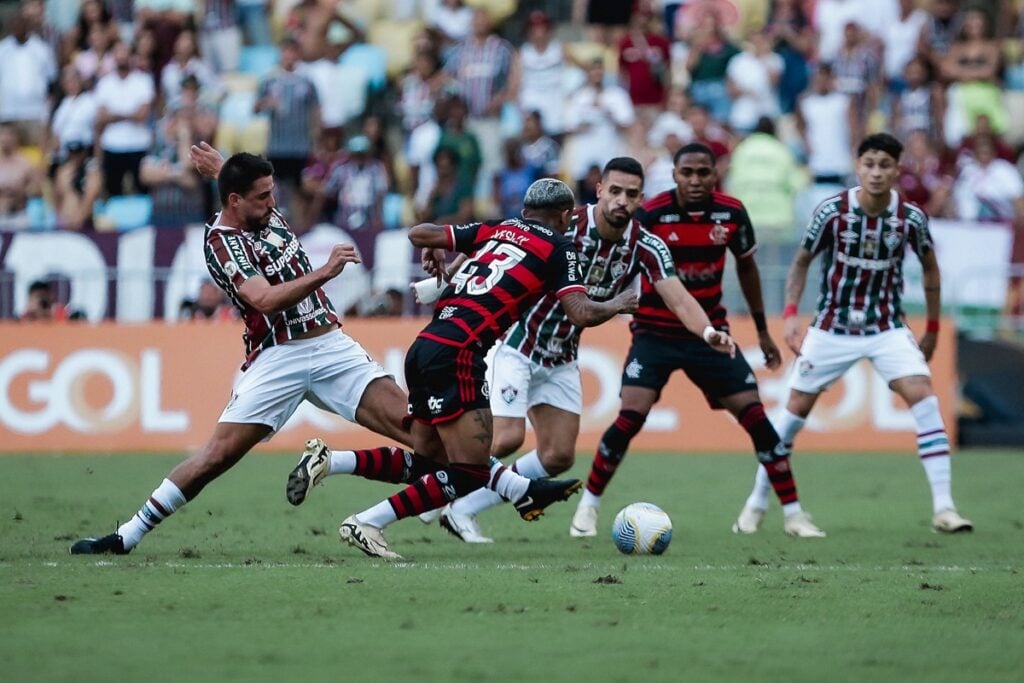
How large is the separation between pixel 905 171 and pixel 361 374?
11.4 m

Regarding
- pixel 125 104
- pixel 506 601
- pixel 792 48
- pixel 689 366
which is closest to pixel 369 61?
pixel 125 104

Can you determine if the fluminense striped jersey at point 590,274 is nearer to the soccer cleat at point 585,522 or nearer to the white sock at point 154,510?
the soccer cleat at point 585,522

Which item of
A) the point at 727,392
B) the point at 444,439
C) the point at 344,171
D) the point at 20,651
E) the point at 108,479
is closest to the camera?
the point at 20,651

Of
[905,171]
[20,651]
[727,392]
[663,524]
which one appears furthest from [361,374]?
[905,171]

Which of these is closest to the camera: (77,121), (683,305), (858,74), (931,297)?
(683,305)

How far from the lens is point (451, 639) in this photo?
21.9 ft

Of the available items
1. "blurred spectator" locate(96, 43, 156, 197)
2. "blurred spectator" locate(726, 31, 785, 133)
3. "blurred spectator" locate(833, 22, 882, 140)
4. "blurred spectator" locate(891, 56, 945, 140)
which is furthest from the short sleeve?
"blurred spectator" locate(833, 22, 882, 140)

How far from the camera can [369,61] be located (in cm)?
2288

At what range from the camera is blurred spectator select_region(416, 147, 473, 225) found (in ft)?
66.8

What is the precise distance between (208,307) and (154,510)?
9635 millimetres

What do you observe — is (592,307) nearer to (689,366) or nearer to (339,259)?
(339,259)

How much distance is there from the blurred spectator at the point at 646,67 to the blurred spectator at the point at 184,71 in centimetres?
545

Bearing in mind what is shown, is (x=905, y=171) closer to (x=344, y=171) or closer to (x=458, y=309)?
(x=344, y=171)

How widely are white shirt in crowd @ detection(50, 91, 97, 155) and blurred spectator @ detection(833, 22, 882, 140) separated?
9.70m
